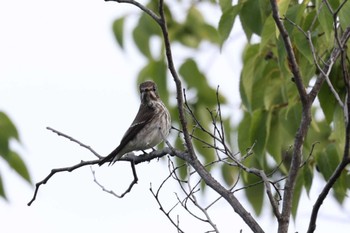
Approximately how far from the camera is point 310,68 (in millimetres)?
6230

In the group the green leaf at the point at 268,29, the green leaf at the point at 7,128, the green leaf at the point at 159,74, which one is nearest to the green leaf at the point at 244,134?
the green leaf at the point at 159,74

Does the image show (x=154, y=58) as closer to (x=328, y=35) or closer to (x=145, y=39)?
(x=145, y=39)

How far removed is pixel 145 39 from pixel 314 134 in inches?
72.6

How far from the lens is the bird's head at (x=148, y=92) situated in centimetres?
855

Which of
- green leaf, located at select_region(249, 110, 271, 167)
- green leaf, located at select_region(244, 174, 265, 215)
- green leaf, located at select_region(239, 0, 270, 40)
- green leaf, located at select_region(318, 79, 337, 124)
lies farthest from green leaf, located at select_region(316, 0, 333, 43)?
green leaf, located at select_region(244, 174, 265, 215)

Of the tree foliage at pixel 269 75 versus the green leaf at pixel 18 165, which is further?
the green leaf at pixel 18 165

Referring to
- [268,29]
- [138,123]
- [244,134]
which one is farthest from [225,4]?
[138,123]

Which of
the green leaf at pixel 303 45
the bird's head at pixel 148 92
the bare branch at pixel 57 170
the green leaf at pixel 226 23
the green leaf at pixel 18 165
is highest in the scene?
the bird's head at pixel 148 92

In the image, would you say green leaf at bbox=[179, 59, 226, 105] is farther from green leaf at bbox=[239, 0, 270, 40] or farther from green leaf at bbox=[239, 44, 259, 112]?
green leaf at bbox=[239, 0, 270, 40]

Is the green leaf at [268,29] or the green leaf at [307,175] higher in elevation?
the green leaf at [268,29]

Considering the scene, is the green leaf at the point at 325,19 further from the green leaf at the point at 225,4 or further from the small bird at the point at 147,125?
the small bird at the point at 147,125

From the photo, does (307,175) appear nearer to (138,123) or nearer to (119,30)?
(138,123)

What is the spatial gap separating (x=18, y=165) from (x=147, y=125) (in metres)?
1.16

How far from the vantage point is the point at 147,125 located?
8.08 metres
